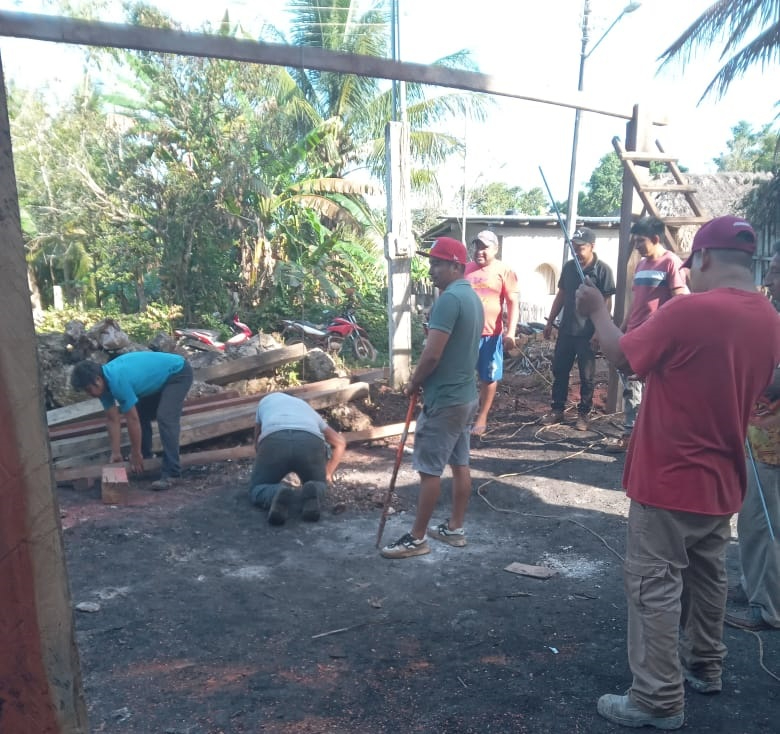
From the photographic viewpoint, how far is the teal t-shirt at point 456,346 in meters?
4.50

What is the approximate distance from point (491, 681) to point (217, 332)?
11.1 meters

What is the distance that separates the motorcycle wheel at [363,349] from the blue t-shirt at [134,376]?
25.4ft

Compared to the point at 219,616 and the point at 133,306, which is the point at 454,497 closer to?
the point at 219,616

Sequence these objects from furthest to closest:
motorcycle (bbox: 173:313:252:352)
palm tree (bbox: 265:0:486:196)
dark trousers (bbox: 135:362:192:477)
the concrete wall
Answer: the concrete wall, palm tree (bbox: 265:0:486:196), motorcycle (bbox: 173:313:252:352), dark trousers (bbox: 135:362:192:477)

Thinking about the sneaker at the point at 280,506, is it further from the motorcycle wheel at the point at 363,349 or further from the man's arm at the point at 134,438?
the motorcycle wheel at the point at 363,349

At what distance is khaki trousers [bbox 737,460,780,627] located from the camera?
369cm

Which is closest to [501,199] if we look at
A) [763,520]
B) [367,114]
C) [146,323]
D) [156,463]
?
[367,114]

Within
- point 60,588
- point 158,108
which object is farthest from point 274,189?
point 60,588

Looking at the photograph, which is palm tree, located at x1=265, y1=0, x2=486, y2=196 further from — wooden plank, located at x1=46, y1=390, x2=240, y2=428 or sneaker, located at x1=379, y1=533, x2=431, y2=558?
sneaker, located at x1=379, y1=533, x2=431, y2=558

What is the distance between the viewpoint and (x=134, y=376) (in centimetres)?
603

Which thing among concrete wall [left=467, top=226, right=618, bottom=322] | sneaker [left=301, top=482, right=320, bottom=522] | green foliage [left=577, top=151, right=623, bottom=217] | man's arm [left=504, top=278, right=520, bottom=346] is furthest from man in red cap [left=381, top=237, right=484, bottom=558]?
green foliage [left=577, top=151, right=623, bottom=217]

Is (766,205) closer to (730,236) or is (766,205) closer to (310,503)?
(310,503)

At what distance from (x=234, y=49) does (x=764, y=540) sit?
444cm

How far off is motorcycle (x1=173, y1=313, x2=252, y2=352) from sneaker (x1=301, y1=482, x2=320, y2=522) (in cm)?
640
